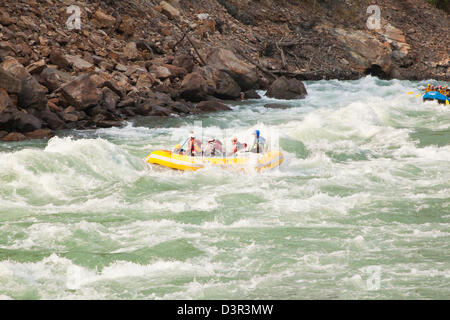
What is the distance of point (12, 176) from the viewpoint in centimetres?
1430

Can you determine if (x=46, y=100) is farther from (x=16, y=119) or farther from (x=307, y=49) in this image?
(x=307, y=49)

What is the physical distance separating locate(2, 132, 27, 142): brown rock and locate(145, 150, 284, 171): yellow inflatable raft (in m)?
4.99

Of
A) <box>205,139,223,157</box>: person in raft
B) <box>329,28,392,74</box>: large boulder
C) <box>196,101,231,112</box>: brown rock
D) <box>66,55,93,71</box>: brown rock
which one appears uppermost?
<box>329,28,392,74</box>: large boulder

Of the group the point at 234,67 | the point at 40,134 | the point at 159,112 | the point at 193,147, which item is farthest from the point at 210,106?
the point at 193,147

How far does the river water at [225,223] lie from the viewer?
9.64m

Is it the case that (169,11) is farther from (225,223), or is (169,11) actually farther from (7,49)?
(225,223)

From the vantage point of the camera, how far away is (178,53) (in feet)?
101

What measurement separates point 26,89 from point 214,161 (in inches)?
292

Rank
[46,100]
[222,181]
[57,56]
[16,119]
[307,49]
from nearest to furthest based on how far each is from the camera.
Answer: [222,181] < [16,119] < [46,100] < [57,56] < [307,49]

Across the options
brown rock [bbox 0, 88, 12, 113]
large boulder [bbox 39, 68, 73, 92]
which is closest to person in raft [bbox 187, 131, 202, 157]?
brown rock [bbox 0, 88, 12, 113]

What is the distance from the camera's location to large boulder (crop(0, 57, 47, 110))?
792 inches

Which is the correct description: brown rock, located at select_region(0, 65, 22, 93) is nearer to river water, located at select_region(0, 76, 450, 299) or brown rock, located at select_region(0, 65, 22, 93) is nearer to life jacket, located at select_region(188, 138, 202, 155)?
river water, located at select_region(0, 76, 450, 299)
